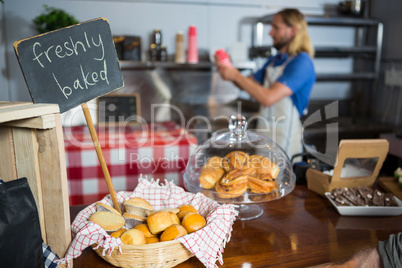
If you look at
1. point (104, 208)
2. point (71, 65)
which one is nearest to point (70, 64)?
point (71, 65)

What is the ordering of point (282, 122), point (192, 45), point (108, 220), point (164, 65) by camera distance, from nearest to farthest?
point (108, 220), point (282, 122), point (164, 65), point (192, 45)

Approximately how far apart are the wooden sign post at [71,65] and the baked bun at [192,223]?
9.3 inches

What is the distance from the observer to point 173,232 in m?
0.89

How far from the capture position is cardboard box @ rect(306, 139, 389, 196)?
1354 millimetres

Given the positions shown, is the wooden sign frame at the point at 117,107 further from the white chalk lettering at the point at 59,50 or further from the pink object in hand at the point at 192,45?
the white chalk lettering at the point at 59,50

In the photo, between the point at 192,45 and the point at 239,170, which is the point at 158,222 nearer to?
the point at 239,170

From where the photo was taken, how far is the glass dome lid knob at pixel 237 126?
128cm

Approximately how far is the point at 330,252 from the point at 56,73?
916 mm

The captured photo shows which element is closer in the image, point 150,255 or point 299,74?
point 150,255

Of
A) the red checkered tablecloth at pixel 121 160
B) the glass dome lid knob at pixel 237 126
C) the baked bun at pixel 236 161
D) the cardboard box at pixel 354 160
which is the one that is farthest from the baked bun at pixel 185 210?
the red checkered tablecloth at pixel 121 160

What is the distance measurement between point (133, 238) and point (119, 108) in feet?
7.69

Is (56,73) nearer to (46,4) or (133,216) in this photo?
(133,216)

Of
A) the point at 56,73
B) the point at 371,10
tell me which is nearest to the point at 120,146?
the point at 56,73

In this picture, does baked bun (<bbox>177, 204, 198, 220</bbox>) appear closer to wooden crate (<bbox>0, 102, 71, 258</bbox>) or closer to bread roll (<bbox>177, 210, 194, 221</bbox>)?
bread roll (<bbox>177, 210, 194, 221</bbox>)
